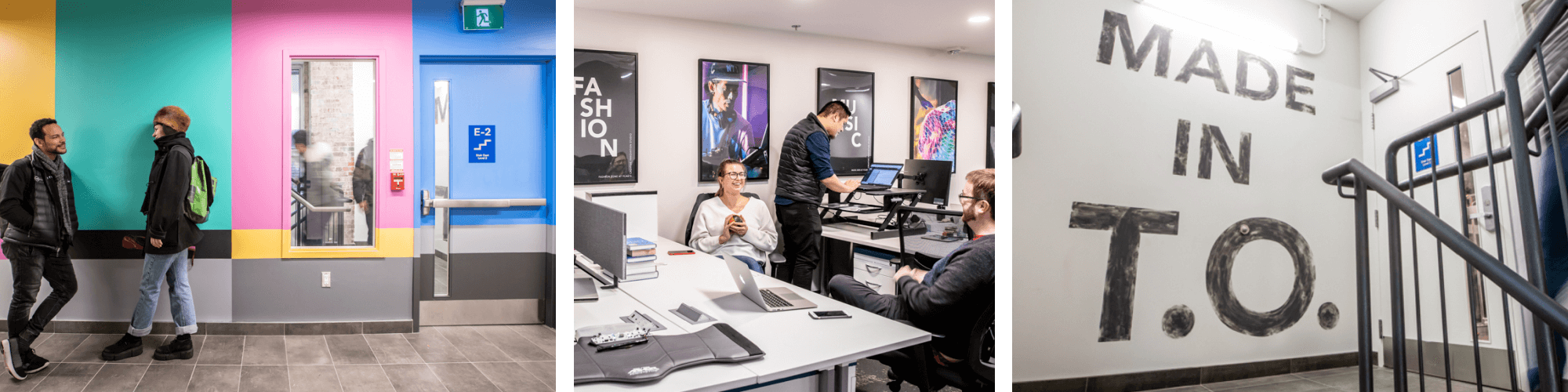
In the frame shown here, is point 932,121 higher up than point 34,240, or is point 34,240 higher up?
point 932,121

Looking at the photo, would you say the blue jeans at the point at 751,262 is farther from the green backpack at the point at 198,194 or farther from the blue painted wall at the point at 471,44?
the green backpack at the point at 198,194

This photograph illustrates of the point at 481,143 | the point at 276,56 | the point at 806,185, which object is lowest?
the point at 806,185

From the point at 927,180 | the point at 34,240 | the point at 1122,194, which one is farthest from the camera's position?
the point at 34,240

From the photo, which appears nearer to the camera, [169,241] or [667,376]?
[667,376]

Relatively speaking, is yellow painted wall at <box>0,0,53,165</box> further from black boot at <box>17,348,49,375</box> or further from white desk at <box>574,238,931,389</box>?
white desk at <box>574,238,931,389</box>

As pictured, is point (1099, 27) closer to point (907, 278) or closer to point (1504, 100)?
point (1504, 100)

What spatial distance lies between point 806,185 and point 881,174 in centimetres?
18

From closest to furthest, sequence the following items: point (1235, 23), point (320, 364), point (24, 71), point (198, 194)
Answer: point (1235, 23) → point (320, 364) → point (198, 194) → point (24, 71)

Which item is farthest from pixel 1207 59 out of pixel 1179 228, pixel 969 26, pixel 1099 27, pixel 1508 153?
pixel 969 26

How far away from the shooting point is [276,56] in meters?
3.54

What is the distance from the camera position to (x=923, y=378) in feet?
4.40

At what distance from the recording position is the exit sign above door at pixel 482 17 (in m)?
3.59

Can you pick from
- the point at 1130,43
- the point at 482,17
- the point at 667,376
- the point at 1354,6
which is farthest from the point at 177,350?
the point at 1354,6

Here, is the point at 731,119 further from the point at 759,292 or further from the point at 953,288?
the point at 953,288
